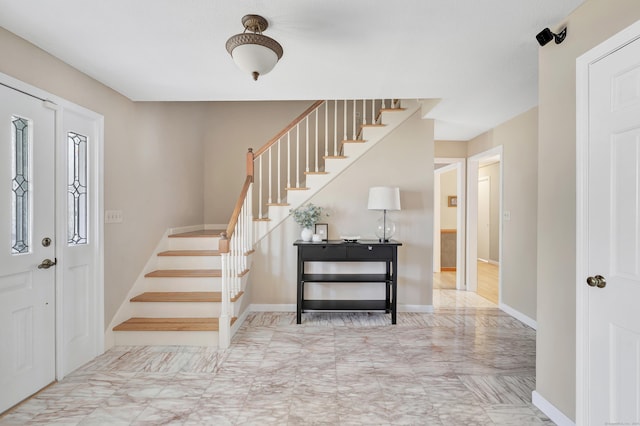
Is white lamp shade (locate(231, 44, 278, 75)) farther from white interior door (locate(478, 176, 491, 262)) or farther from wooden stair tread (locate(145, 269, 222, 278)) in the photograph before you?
white interior door (locate(478, 176, 491, 262))

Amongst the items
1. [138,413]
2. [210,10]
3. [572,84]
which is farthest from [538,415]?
[210,10]

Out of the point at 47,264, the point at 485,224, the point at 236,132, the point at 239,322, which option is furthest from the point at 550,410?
the point at 485,224

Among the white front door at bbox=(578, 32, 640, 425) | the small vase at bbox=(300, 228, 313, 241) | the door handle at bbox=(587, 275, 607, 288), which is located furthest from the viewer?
the small vase at bbox=(300, 228, 313, 241)

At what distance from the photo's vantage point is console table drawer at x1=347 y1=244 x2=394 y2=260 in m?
3.79

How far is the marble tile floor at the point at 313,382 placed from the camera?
2.09 meters

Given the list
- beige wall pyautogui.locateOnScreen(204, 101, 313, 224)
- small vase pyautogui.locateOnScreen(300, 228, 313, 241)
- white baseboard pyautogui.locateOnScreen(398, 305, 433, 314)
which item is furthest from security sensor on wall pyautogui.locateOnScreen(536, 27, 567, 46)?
beige wall pyautogui.locateOnScreen(204, 101, 313, 224)

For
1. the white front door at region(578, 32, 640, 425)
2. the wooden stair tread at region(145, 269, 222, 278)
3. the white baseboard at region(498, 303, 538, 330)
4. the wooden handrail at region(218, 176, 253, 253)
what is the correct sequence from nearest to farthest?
the white front door at region(578, 32, 640, 425), the wooden handrail at region(218, 176, 253, 253), the wooden stair tread at region(145, 269, 222, 278), the white baseboard at region(498, 303, 538, 330)

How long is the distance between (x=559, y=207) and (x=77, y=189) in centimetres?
355

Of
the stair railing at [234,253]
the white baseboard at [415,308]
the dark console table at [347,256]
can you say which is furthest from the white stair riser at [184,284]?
the white baseboard at [415,308]

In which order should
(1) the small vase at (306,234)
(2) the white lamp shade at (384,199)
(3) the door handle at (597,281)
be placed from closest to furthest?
(3) the door handle at (597,281)
(2) the white lamp shade at (384,199)
(1) the small vase at (306,234)

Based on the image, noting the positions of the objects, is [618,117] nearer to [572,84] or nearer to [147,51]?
[572,84]

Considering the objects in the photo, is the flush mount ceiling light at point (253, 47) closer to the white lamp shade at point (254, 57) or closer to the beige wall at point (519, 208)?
the white lamp shade at point (254, 57)

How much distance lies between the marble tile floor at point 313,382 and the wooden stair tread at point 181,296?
45cm

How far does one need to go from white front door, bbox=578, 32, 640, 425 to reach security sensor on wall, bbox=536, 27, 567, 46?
0.33 m
